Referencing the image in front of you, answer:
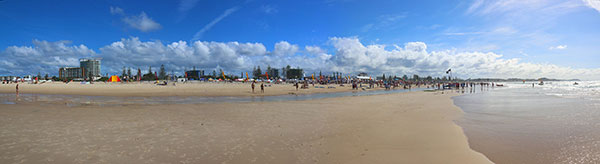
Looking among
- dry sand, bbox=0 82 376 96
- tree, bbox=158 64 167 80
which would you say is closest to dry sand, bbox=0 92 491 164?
dry sand, bbox=0 82 376 96

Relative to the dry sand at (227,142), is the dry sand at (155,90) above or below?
above

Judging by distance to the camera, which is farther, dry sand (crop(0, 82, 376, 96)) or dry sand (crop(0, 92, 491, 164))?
dry sand (crop(0, 82, 376, 96))

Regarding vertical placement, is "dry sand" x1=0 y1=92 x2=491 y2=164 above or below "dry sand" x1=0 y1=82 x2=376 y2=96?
below

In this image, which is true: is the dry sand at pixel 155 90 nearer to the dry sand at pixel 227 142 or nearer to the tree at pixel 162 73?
the dry sand at pixel 227 142

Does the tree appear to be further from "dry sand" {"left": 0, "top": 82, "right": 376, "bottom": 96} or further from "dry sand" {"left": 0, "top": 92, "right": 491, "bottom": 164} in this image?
"dry sand" {"left": 0, "top": 92, "right": 491, "bottom": 164}

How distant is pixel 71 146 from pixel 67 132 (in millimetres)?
2261

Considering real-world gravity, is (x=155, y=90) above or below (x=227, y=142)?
above

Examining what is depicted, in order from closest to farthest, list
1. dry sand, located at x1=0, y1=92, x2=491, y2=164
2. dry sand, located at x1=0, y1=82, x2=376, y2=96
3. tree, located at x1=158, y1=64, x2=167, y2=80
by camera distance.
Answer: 1. dry sand, located at x1=0, y1=92, x2=491, y2=164
2. dry sand, located at x1=0, y1=82, x2=376, y2=96
3. tree, located at x1=158, y1=64, x2=167, y2=80

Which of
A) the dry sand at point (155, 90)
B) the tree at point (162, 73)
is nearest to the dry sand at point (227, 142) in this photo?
the dry sand at point (155, 90)

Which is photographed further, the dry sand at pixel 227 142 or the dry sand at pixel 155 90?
the dry sand at pixel 155 90

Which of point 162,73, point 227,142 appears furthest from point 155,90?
point 162,73

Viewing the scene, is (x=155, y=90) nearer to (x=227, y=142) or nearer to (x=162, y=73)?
(x=227, y=142)

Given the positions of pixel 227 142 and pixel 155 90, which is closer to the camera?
pixel 227 142

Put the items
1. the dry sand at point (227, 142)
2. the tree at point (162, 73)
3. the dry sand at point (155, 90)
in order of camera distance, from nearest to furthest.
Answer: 1. the dry sand at point (227, 142)
2. the dry sand at point (155, 90)
3. the tree at point (162, 73)
